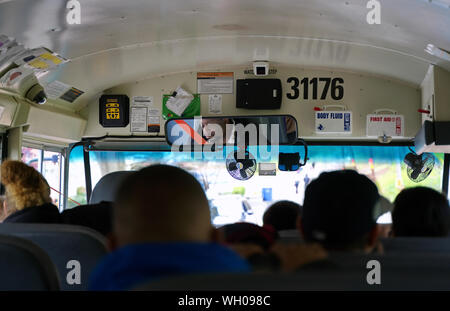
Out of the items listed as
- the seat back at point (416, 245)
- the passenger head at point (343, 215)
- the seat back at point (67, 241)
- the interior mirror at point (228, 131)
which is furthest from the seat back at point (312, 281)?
the interior mirror at point (228, 131)

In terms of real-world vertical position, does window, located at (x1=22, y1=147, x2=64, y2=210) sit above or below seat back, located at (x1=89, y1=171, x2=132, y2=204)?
above

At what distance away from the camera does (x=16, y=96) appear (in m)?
5.32

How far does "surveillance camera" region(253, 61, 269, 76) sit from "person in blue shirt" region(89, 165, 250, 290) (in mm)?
5269

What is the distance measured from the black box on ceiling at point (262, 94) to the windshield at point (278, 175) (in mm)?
644

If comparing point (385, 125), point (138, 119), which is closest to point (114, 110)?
point (138, 119)

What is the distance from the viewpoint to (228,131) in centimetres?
664

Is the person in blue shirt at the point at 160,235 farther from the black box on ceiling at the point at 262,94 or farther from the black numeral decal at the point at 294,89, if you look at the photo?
the black numeral decal at the point at 294,89

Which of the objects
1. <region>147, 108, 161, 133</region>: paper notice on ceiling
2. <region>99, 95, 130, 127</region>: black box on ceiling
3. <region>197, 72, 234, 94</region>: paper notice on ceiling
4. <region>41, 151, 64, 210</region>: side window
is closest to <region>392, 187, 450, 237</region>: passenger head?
Answer: <region>197, 72, 234, 94</region>: paper notice on ceiling

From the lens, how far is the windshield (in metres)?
6.75

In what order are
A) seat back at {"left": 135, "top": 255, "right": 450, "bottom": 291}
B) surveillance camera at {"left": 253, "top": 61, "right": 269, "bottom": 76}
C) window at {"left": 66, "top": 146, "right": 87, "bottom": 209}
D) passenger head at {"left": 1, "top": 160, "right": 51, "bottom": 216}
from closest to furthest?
seat back at {"left": 135, "top": 255, "right": 450, "bottom": 291}
passenger head at {"left": 1, "top": 160, "right": 51, "bottom": 216}
surveillance camera at {"left": 253, "top": 61, "right": 269, "bottom": 76}
window at {"left": 66, "top": 146, "right": 87, "bottom": 209}

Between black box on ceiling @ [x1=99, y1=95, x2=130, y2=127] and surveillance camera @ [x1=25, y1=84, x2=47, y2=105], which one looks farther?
black box on ceiling @ [x1=99, y1=95, x2=130, y2=127]

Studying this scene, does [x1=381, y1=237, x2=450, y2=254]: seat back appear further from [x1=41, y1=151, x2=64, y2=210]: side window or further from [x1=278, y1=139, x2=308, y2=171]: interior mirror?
[x1=41, y1=151, x2=64, y2=210]: side window

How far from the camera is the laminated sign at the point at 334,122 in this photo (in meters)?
6.49

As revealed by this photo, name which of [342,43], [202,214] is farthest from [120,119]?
[202,214]
